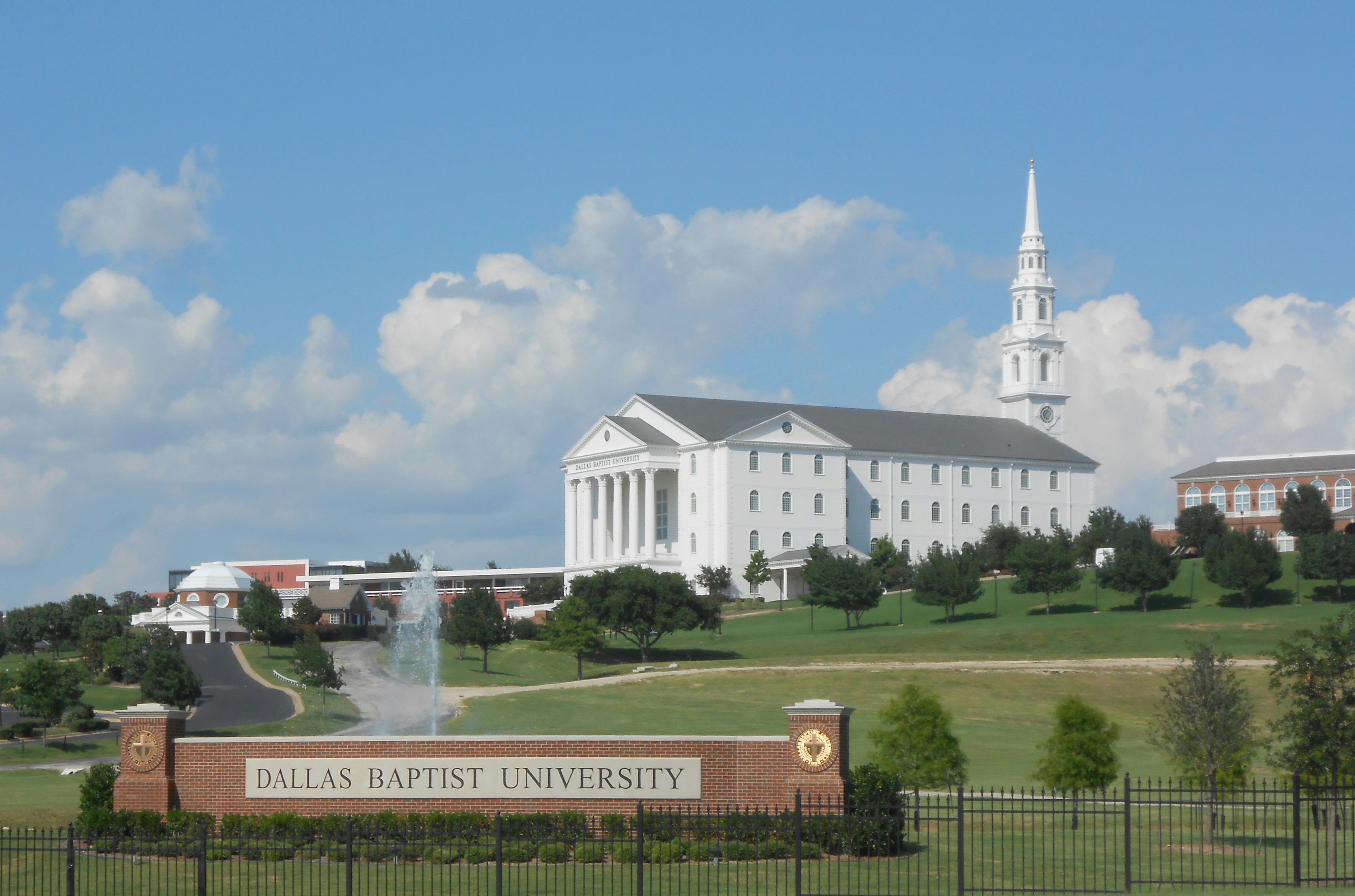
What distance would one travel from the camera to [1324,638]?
89.1 feet

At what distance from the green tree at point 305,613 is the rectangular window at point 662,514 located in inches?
1358

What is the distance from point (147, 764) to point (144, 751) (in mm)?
226

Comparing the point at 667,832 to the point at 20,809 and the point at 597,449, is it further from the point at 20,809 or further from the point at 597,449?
the point at 597,449

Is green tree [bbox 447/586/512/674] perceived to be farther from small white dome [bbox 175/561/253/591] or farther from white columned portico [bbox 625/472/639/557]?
small white dome [bbox 175/561/253/591]

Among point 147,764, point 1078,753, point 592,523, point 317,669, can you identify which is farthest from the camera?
point 592,523

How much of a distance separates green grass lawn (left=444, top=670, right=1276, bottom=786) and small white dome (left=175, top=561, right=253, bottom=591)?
71062mm

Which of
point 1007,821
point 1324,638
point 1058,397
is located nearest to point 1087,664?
point 1007,821

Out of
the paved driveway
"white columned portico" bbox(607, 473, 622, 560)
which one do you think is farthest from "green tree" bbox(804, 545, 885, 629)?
"white columned portico" bbox(607, 473, 622, 560)

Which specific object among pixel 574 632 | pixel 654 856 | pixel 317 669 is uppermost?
pixel 654 856

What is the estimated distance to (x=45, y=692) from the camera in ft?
202

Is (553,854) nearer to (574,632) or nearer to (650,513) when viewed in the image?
(574,632)

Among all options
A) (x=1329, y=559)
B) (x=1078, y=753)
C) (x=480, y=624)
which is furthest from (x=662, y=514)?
(x=1078, y=753)

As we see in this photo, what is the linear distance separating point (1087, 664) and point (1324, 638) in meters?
45.5

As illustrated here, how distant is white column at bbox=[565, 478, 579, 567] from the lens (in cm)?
13912
